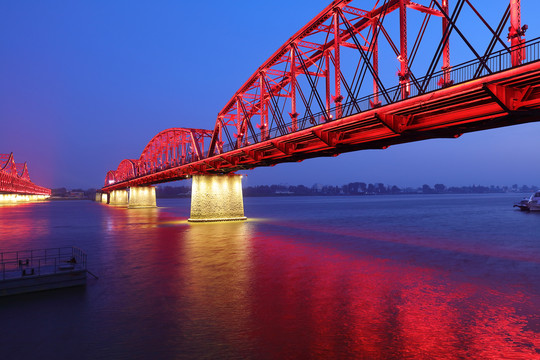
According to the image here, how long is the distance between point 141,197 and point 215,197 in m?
72.5

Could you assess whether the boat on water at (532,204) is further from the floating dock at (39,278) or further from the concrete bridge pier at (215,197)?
the floating dock at (39,278)

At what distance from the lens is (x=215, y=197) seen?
5259 centimetres

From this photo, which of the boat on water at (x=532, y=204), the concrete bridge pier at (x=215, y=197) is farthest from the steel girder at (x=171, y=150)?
the boat on water at (x=532, y=204)

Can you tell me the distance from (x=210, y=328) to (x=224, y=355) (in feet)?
6.80

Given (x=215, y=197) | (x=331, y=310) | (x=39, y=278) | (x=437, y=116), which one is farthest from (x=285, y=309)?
(x=215, y=197)

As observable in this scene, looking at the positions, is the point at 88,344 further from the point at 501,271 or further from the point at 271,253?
the point at 501,271

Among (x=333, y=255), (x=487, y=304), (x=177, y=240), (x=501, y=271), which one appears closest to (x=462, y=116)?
(x=487, y=304)

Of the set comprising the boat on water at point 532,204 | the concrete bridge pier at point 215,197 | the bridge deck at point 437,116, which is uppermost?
the bridge deck at point 437,116

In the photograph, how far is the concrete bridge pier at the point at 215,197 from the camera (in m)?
52.1

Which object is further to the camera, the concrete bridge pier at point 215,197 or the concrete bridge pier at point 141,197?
the concrete bridge pier at point 141,197

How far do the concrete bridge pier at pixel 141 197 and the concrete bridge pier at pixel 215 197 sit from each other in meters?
69.6

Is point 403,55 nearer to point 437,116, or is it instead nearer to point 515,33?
point 437,116

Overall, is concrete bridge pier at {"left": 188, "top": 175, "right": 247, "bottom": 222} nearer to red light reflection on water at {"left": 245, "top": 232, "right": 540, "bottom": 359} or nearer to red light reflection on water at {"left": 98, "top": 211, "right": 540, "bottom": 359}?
red light reflection on water at {"left": 98, "top": 211, "right": 540, "bottom": 359}

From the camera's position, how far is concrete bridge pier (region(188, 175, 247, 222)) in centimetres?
5209
